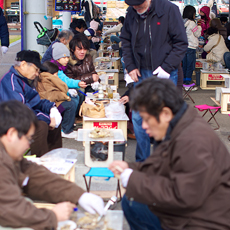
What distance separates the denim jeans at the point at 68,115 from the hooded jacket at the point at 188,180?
11.6 feet

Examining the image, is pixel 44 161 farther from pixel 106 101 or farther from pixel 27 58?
pixel 106 101

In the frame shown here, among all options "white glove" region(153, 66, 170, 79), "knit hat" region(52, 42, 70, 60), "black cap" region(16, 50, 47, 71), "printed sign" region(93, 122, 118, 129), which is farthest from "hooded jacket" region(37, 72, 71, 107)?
"white glove" region(153, 66, 170, 79)

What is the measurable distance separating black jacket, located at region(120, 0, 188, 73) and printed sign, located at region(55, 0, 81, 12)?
4.87 m

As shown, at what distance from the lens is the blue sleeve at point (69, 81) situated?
5815 mm

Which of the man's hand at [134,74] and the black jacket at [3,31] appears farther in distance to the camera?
the black jacket at [3,31]

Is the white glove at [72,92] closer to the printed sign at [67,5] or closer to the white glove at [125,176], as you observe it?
the printed sign at [67,5]

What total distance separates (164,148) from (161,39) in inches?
88.3

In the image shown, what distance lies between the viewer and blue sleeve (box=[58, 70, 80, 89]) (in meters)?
5.82

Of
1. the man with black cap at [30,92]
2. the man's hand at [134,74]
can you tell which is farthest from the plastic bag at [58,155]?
the man's hand at [134,74]

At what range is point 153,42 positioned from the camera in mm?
3891

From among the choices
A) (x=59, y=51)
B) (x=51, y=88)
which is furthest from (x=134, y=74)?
(x=59, y=51)

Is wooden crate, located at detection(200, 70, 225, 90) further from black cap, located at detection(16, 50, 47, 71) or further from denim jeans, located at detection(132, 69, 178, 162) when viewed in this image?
black cap, located at detection(16, 50, 47, 71)

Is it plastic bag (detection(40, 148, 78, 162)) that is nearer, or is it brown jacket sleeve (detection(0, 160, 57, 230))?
brown jacket sleeve (detection(0, 160, 57, 230))

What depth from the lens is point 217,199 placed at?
185 centimetres
